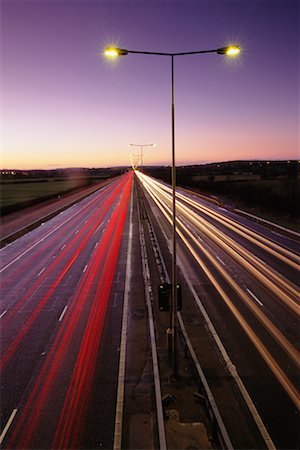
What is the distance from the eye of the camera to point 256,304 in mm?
19578

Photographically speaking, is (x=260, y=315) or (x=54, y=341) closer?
(x=54, y=341)

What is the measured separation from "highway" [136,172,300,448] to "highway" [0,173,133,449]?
203 inches

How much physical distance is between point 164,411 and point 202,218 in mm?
36970

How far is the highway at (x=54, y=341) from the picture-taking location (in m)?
11.4

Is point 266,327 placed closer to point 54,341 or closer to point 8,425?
point 54,341

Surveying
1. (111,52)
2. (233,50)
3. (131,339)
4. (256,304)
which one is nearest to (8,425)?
(131,339)

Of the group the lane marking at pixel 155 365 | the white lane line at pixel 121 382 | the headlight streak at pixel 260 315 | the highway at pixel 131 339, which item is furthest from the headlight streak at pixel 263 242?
the white lane line at pixel 121 382

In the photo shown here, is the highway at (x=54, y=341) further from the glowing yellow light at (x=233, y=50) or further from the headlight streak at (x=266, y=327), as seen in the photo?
the glowing yellow light at (x=233, y=50)

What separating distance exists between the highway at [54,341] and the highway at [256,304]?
5151 mm

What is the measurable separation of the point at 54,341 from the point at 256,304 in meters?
10.7

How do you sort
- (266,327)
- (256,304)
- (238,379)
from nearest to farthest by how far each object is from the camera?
(238,379) → (266,327) → (256,304)

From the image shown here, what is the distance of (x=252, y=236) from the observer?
36312 mm

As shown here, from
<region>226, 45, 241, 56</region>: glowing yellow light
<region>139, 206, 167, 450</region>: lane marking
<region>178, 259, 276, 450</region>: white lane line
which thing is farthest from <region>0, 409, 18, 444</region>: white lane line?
<region>226, 45, 241, 56</region>: glowing yellow light

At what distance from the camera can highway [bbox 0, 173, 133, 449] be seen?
11.4 m
